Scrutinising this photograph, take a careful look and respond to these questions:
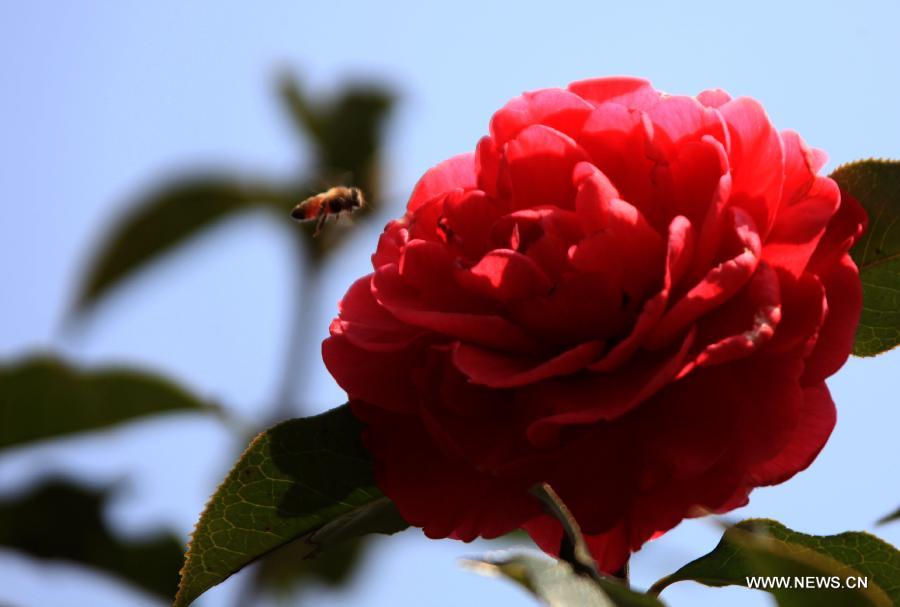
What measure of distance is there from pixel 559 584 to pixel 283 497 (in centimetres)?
52

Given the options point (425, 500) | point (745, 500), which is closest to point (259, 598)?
point (425, 500)

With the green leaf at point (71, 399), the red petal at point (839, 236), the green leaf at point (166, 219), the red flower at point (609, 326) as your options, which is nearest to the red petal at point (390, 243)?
the red flower at point (609, 326)

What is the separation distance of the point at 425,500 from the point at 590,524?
181 mm

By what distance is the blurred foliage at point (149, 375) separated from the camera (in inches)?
91.8

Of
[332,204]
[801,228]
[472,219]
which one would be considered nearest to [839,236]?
[801,228]

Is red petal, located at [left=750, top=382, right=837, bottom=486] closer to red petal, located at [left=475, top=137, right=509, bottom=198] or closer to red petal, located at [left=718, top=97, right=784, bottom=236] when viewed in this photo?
red petal, located at [left=718, top=97, right=784, bottom=236]

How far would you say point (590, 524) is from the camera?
119 cm

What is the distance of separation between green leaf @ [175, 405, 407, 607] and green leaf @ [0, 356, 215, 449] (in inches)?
35.0

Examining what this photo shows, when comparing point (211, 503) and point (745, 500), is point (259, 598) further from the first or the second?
point (745, 500)

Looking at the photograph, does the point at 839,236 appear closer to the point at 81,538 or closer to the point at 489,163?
the point at 489,163

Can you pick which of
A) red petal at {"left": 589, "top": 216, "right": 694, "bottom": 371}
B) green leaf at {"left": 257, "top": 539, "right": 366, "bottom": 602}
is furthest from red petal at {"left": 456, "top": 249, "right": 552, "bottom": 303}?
green leaf at {"left": 257, "top": 539, "right": 366, "bottom": 602}

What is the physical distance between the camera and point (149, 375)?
7.61 feet

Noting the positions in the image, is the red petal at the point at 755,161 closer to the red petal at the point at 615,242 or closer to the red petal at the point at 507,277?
the red petal at the point at 615,242

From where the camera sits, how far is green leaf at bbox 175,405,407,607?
1396 millimetres
